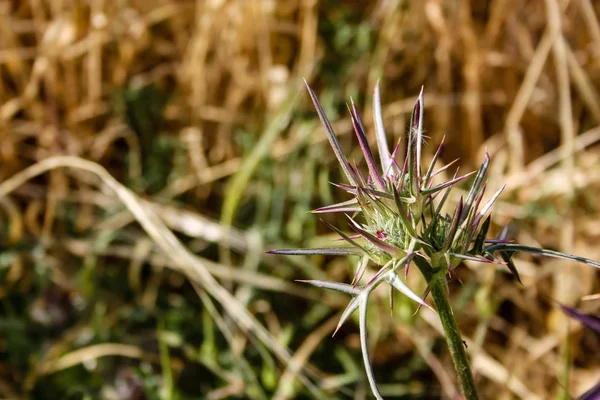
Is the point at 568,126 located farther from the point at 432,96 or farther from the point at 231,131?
the point at 231,131

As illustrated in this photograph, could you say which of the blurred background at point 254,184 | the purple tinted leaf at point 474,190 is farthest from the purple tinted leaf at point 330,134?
the blurred background at point 254,184

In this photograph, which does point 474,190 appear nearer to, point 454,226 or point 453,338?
point 454,226

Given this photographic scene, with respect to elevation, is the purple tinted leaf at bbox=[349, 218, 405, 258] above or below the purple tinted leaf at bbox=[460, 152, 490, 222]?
below

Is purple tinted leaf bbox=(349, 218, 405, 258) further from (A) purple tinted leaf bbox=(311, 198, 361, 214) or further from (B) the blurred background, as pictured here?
(B) the blurred background

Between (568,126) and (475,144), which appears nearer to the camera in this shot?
(568,126)

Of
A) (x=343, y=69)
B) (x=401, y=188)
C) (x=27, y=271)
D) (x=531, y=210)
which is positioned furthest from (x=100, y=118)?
(x=401, y=188)

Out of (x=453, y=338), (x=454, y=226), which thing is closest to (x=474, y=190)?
(x=454, y=226)

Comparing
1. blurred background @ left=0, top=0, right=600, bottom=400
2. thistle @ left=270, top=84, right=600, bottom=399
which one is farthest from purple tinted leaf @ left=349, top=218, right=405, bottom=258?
blurred background @ left=0, top=0, right=600, bottom=400
